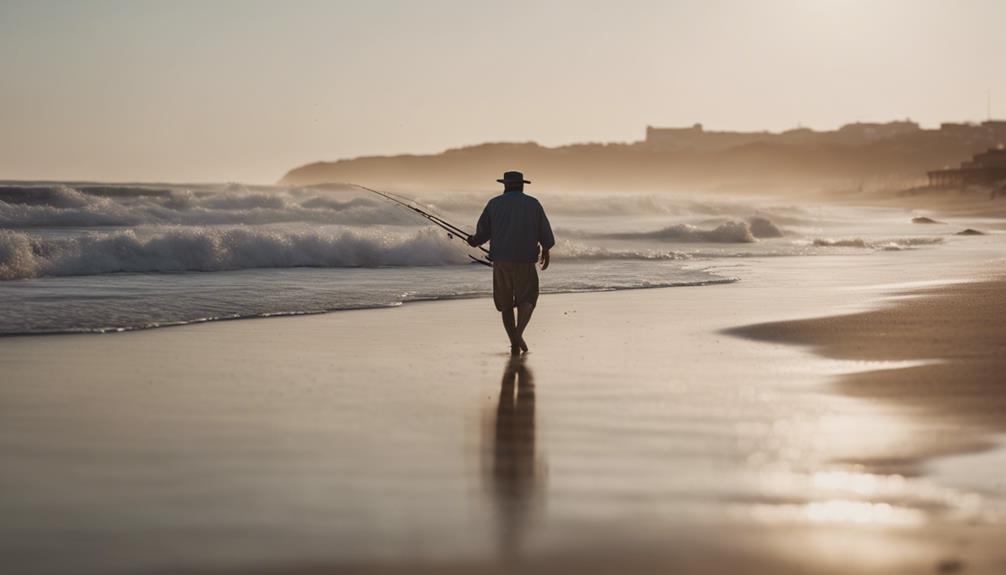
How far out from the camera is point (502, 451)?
5.97 metres

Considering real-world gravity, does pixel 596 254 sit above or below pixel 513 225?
below

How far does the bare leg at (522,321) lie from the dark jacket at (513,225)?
0.38 metres

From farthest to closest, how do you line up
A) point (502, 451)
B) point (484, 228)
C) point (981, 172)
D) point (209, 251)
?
point (981, 172) < point (209, 251) < point (484, 228) < point (502, 451)

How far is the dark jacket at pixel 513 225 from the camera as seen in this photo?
10.1 meters

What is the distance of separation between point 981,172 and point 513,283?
410 ft

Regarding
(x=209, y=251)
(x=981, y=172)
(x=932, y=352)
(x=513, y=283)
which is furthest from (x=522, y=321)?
(x=981, y=172)

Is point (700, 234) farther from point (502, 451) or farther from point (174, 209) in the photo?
point (502, 451)

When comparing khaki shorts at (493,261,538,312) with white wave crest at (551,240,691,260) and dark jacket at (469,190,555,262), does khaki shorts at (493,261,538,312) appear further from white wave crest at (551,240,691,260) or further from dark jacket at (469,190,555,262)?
white wave crest at (551,240,691,260)

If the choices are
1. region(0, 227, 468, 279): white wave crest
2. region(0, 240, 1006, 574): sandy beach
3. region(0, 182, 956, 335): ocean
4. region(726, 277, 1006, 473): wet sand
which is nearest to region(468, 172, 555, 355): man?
region(0, 240, 1006, 574): sandy beach

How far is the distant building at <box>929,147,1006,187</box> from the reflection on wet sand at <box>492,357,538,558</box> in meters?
121

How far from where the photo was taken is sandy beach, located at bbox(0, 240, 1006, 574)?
4.26 m

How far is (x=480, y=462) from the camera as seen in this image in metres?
5.71

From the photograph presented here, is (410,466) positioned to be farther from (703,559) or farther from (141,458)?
(703,559)

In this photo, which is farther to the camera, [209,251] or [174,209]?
[174,209]
